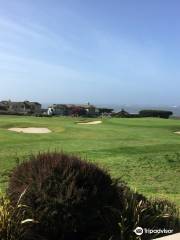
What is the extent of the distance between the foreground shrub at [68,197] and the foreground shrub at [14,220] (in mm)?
112

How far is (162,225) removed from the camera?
786 centimetres

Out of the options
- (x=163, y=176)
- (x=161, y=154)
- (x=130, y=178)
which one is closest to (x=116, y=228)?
(x=130, y=178)

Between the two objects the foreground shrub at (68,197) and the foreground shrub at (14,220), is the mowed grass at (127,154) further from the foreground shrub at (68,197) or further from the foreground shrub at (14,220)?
the foreground shrub at (14,220)

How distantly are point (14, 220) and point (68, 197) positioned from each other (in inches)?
30.3

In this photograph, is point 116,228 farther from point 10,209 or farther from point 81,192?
point 10,209

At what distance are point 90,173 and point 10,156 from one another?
1065cm

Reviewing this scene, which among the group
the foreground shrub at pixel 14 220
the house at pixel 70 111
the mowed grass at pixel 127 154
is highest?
the foreground shrub at pixel 14 220

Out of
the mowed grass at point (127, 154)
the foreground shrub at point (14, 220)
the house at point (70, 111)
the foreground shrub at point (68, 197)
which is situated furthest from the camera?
the house at point (70, 111)

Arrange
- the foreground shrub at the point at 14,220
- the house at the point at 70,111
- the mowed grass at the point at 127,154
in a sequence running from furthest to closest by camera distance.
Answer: the house at the point at 70,111 < the mowed grass at the point at 127,154 < the foreground shrub at the point at 14,220

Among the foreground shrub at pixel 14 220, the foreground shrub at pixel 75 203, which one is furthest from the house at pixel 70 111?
the foreground shrub at pixel 14 220

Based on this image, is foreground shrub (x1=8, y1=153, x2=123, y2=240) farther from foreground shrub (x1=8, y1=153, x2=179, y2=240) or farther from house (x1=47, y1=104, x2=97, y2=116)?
house (x1=47, y1=104, x2=97, y2=116)

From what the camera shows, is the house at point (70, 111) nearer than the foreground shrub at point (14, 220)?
No

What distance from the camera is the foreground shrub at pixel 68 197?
699cm

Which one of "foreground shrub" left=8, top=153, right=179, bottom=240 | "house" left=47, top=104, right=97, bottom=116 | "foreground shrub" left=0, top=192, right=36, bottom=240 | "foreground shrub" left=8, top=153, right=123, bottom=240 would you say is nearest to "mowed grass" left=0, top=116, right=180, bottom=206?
"foreground shrub" left=8, top=153, right=179, bottom=240
